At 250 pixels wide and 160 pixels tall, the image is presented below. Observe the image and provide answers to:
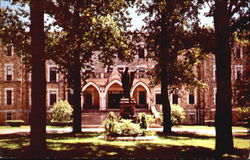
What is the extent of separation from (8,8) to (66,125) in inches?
745

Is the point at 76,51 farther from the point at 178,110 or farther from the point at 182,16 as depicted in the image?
the point at 178,110

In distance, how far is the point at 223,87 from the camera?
1141cm

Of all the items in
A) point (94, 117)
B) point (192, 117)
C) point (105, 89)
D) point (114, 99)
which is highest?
point (105, 89)

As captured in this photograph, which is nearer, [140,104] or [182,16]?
[182,16]

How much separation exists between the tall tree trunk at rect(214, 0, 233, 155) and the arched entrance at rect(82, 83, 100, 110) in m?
33.6

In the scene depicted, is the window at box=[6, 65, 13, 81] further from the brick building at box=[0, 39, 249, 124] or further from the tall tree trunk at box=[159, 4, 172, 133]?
the tall tree trunk at box=[159, 4, 172, 133]

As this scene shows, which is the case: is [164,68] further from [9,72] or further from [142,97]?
[9,72]

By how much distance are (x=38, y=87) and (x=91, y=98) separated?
3399cm

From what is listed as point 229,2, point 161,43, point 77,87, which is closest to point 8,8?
point 77,87

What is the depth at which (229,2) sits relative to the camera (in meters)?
12.3

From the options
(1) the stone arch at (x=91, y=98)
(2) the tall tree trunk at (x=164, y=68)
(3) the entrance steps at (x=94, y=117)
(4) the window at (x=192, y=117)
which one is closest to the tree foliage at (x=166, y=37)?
(2) the tall tree trunk at (x=164, y=68)

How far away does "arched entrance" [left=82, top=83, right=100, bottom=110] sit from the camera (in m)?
44.3

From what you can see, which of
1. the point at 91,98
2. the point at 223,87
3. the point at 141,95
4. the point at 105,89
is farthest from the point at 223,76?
the point at 91,98

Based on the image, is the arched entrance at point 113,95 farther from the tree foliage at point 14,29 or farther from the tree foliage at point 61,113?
→ the tree foliage at point 14,29
